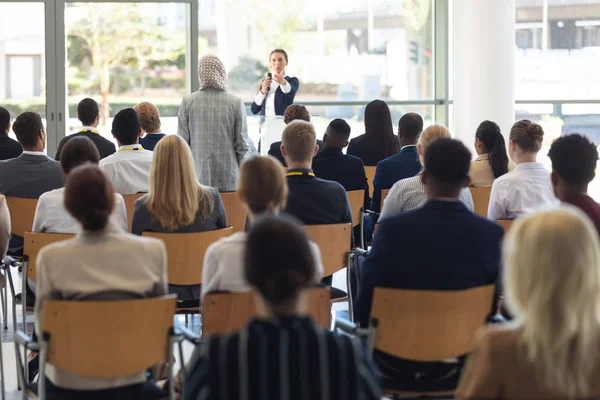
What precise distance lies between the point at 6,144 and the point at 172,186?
2.92m

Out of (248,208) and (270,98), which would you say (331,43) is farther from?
(248,208)

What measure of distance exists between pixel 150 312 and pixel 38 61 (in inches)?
321

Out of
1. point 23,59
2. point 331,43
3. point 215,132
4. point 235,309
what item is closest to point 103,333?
point 235,309

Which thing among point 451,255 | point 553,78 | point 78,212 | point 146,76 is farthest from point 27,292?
point 553,78

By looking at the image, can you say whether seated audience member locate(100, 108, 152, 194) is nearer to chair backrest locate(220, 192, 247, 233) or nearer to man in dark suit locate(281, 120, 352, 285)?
chair backrest locate(220, 192, 247, 233)

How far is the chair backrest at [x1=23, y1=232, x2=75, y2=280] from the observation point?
399 centimetres

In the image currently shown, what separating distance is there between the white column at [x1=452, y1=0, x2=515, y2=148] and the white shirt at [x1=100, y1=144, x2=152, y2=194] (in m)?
5.25

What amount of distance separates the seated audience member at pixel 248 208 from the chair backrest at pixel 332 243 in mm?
1149

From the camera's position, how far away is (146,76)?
34.3 feet

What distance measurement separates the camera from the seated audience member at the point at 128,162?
5363 millimetres

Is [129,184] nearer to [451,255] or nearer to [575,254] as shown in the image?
[451,255]

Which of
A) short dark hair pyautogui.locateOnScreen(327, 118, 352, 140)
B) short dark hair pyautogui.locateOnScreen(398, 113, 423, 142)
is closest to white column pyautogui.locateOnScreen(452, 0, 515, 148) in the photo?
short dark hair pyautogui.locateOnScreen(398, 113, 423, 142)

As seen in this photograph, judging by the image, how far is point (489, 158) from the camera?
5.76m

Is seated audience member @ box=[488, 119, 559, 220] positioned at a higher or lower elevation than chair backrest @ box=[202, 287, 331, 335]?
higher
